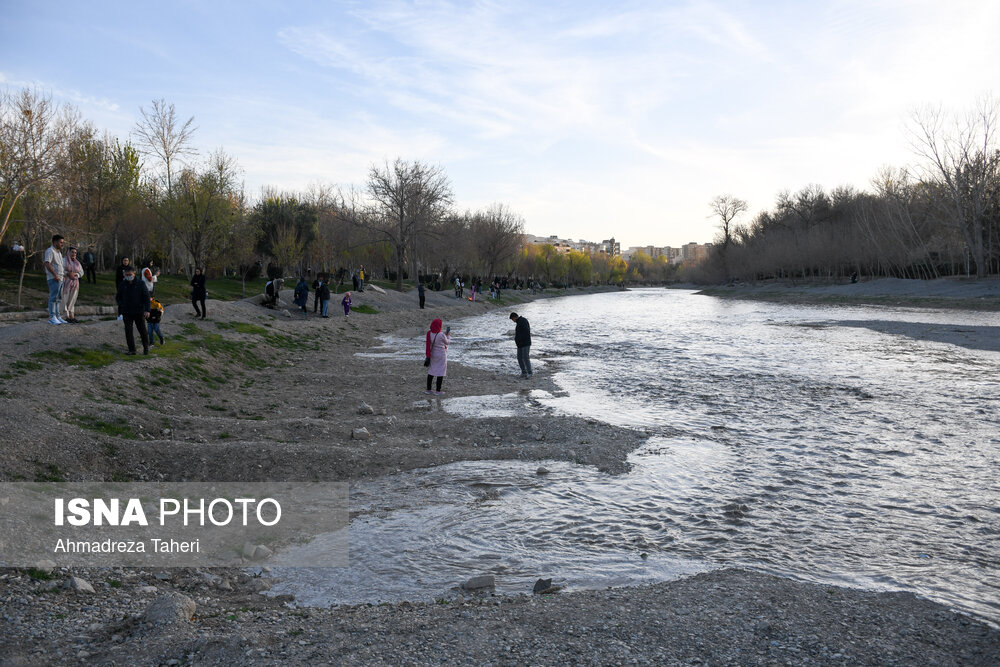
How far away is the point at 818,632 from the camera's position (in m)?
4.65

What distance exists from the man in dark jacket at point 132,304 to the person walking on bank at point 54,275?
235cm

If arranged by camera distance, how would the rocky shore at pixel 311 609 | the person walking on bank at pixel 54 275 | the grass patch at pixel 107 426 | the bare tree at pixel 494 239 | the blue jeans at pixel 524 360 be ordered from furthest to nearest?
the bare tree at pixel 494 239 → the blue jeans at pixel 524 360 → the person walking on bank at pixel 54 275 → the grass patch at pixel 107 426 → the rocky shore at pixel 311 609

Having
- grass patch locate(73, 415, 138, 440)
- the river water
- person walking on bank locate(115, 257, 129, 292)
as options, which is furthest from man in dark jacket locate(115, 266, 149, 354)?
the river water

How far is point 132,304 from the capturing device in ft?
47.0

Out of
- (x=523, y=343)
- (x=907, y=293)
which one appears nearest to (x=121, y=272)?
(x=523, y=343)

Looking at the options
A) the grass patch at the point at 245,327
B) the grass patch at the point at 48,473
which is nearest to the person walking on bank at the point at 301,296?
the grass patch at the point at 245,327

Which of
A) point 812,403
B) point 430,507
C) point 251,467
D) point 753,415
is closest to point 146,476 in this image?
point 251,467

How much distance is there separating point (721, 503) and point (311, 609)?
542 centimetres

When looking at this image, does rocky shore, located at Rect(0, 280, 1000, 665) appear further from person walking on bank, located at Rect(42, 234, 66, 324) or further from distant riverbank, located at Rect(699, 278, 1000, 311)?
distant riverbank, located at Rect(699, 278, 1000, 311)

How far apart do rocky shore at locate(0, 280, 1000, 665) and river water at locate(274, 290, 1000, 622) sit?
51 centimetres

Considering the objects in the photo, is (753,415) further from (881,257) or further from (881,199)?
(881,199)

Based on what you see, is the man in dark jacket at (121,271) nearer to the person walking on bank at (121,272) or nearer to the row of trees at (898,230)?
the person walking on bank at (121,272)

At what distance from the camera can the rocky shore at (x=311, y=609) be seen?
4.31m

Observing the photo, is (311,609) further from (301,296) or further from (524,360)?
(301,296)
